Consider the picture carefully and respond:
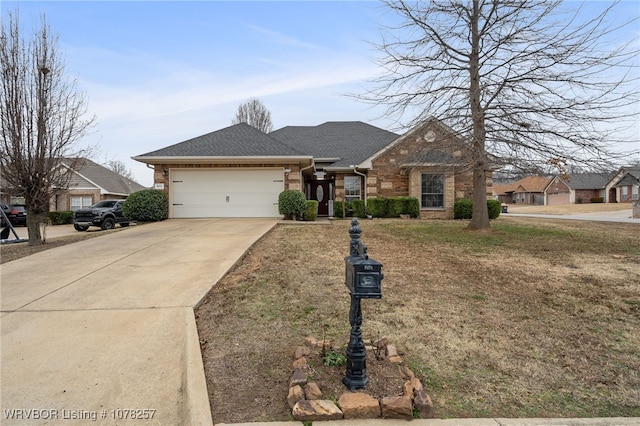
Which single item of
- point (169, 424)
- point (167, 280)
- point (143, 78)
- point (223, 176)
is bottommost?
point (169, 424)

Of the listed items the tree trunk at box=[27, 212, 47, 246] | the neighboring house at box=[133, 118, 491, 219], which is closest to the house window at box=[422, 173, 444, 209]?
the neighboring house at box=[133, 118, 491, 219]

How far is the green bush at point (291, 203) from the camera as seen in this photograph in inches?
537

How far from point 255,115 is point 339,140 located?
16.3m

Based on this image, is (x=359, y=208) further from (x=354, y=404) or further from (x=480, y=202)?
(x=354, y=404)

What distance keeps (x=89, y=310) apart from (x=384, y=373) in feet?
11.5

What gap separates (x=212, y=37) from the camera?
34.7 feet

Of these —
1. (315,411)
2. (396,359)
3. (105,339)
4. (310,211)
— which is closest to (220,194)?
(310,211)

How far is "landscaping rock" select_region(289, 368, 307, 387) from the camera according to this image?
255cm

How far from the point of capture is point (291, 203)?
44.7ft

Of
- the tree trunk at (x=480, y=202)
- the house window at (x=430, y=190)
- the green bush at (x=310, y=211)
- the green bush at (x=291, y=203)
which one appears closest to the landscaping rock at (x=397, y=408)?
the tree trunk at (x=480, y=202)

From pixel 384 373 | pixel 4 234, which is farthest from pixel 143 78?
pixel 384 373

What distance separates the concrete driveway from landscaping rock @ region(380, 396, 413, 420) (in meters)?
1.16

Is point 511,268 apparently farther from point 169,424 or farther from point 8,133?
point 8,133

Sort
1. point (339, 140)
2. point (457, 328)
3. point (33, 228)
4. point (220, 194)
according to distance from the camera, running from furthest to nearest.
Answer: point (339, 140)
point (220, 194)
point (33, 228)
point (457, 328)
